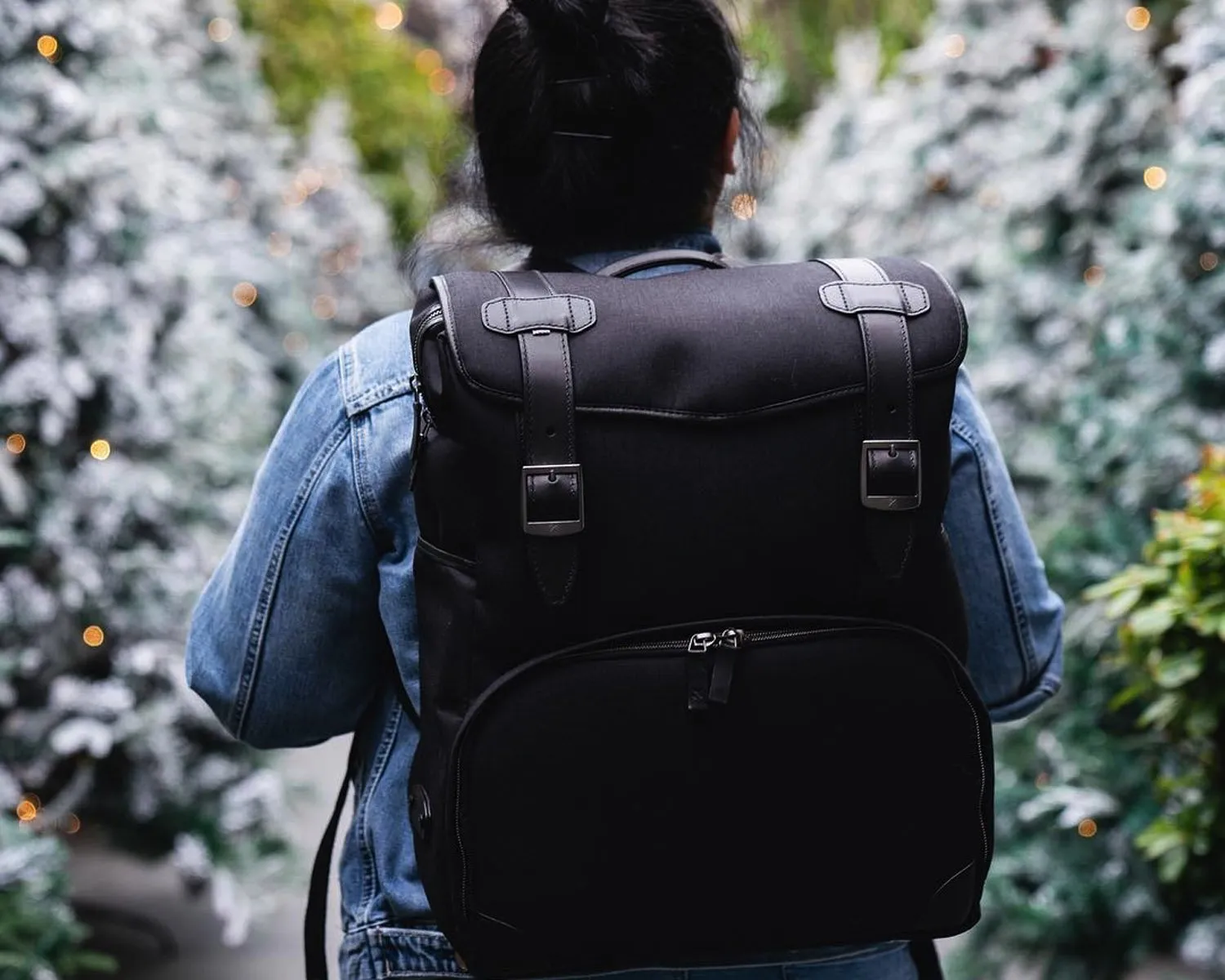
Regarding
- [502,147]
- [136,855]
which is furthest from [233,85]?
[502,147]

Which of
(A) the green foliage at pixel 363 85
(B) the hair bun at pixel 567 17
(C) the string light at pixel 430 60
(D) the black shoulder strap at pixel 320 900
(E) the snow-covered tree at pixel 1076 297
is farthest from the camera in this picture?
(C) the string light at pixel 430 60

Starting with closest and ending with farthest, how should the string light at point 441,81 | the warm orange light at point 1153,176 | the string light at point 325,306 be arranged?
the warm orange light at point 1153,176
the string light at point 325,306
the string light at point 441,81

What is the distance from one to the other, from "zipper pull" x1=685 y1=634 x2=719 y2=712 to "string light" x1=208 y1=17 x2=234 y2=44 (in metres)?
6.85

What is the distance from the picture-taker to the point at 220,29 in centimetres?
746

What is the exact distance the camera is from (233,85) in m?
7.55

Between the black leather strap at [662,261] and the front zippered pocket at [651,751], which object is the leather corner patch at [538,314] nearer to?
the black leather strap at [662,261]

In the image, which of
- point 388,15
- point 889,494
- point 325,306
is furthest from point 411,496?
point 388,15

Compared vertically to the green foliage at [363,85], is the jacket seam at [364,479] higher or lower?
higher

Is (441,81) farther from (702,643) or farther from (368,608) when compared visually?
(702,643)

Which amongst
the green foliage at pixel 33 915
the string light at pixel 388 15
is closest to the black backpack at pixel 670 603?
the green foliage at pixel 33 915

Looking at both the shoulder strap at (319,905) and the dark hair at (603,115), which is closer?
the dark hair at (603,115)

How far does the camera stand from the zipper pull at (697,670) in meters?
1.33

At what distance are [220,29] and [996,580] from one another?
22.3ft

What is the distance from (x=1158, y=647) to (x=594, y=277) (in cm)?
149
